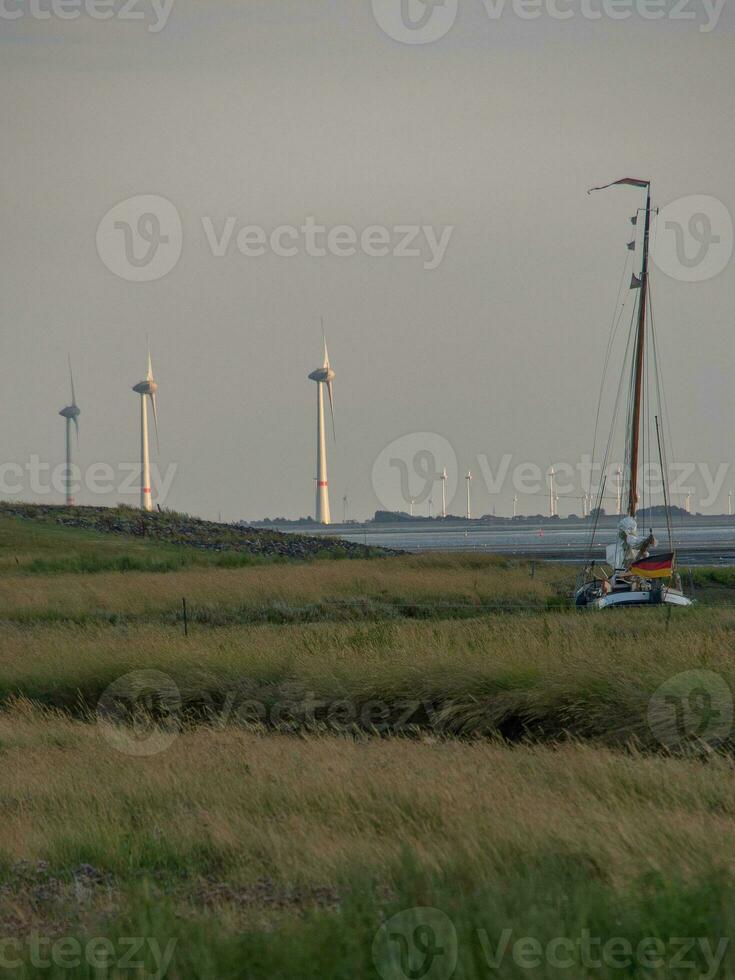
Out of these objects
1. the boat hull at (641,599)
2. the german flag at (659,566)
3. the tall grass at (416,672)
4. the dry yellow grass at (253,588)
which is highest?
the german flag at (659,566)

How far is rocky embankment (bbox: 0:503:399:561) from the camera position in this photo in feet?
189

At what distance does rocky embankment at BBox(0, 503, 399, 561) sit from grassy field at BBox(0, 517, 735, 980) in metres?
34.9

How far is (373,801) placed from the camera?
934cm

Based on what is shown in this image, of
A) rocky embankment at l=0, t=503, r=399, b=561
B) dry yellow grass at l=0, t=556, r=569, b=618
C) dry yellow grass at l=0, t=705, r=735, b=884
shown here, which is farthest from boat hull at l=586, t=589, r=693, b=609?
rocky embankment at l=0, t=503, r=399, b=561

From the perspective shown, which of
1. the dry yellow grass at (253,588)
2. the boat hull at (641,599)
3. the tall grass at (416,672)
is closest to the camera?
the tall grass at (416,672)

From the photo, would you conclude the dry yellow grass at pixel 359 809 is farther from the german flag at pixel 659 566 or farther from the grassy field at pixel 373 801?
the german flag at pixel 659 566

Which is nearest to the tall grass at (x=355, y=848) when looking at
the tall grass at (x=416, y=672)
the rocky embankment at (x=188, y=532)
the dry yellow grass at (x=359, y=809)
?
the dry yellow grass at (x=359, y=809)

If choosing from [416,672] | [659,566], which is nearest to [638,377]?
[659,566]

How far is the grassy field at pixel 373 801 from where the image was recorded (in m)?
5.92

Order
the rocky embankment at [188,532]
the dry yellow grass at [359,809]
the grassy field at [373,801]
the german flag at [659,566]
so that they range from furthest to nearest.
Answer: the rocky embankment at [188,532] < the german flag at [659,566] < the dry yellow grass at [359,809] < the grassy field at [373,801]

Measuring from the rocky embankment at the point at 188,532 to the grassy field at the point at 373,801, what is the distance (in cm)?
3494

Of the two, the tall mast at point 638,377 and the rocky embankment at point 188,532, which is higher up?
the tall mast at point 638,377

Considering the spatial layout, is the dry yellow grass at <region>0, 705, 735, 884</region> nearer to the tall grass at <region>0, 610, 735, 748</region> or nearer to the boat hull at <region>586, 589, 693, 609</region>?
the tall grass at <region>0, 610, 735, 748</region>

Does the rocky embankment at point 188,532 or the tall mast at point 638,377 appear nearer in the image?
the tall mast at point 638,377
